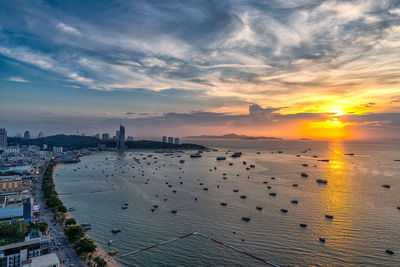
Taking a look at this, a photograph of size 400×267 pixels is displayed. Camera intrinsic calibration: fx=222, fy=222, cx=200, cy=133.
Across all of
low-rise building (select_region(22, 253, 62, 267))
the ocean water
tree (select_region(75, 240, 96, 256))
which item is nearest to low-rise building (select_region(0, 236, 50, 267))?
low-rise building (select_region(22, 253, 62, 267))

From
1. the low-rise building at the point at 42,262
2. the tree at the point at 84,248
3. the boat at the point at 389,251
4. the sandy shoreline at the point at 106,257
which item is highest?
the low-rise building at the point at 42,262

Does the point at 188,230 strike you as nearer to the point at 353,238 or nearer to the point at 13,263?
the point at 13,263

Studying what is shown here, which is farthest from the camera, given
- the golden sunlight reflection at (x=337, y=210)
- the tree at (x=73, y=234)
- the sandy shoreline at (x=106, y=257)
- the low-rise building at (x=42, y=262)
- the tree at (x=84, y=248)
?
the golden sunlight reflection at (x=337, y=210)

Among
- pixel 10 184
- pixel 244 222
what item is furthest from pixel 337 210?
pixel 10 184

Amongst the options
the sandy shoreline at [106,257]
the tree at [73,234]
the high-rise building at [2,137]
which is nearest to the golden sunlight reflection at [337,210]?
the sandy shoreline at [106,257]

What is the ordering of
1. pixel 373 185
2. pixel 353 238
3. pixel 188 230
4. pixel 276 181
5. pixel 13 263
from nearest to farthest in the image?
1. pixel 13 263
2. pixel 353 238
3. pixel 188 230
4. pixel 373 185
5. pixel 276 181

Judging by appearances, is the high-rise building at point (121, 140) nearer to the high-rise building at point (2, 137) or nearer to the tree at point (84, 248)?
the high-rise building at point (2, 137)

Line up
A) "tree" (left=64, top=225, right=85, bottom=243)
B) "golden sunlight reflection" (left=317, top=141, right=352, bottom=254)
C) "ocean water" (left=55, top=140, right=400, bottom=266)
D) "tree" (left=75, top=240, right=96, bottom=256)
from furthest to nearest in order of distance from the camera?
1. "golden sunlight reflection" (left=317, top=141, right=352, bottom=254)
2. "tree" (left=64, top=225, right=85, bottom=243)
3. "ocean water" (left=55, top=140, right=400, bottom=266)
4. "tree" (left=75, top=240, right=96, bottom=256)

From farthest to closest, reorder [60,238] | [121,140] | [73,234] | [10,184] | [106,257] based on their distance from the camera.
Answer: [121,140] → [10,184] → [60,238] → [73,234] → [106,257]

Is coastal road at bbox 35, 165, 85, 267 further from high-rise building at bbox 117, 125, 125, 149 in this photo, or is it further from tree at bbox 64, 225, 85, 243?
high-rise building at bbox 117, 125, 125, 149

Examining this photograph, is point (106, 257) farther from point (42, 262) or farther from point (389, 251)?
point (389, 251)

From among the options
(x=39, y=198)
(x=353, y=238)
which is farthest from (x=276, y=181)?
(x=39, y=198)
